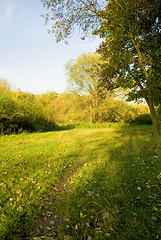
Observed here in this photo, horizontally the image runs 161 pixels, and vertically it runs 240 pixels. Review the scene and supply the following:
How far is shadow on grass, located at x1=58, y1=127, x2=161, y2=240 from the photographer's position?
2461mm

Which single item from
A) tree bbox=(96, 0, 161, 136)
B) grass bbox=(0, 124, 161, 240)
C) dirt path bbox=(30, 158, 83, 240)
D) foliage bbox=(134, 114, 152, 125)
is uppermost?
tree bbox=(96, 0, 161, 136)

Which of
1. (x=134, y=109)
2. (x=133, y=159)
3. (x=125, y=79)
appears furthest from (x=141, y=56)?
(x=134, y=109)

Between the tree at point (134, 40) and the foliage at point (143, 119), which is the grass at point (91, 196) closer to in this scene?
the tree at point (134, 40)

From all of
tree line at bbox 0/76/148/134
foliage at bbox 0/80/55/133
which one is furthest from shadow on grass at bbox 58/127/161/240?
tree line at bbox 0/76/148/134

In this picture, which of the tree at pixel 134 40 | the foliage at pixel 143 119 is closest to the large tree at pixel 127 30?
the tree at pixel 134 40

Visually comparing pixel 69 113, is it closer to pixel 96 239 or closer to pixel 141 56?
pixel 141 56

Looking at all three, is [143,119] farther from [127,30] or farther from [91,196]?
[91,196]

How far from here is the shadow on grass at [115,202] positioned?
2461 mm

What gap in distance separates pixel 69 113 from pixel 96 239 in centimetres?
3089

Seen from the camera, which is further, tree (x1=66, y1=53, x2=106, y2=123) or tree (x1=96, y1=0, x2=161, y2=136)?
tree (x1=66, y1=53, x2=106, y2=123)

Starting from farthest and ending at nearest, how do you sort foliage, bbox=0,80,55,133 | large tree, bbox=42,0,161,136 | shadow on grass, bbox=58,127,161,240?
foliage, bbox=0,80,55,133 < large tree, bbox=42,0,161,136 < shadow on grass, bbox=58,127,161,240

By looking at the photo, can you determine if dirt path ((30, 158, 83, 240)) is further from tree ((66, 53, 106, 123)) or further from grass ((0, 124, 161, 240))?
tree ((66, 53, 106, 123))

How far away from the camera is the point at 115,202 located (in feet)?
10.5

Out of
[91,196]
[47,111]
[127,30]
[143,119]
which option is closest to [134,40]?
[127,30]
